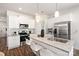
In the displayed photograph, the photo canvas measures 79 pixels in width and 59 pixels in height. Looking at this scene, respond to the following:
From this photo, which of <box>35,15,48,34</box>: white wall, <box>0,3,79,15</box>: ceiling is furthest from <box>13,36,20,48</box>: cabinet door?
<box>0,3,79,15</box>: ceiling

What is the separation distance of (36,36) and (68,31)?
1.83 ft

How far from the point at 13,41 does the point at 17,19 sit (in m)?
0.40

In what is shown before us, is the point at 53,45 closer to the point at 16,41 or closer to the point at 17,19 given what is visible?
the point at 16,41

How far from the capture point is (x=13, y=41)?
1.52 m

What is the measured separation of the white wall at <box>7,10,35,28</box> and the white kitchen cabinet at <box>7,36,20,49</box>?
22cm

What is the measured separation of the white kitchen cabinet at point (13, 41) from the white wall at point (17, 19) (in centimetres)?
22

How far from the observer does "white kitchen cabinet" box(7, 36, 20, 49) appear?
4.92 ft

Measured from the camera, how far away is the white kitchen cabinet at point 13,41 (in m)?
1.50

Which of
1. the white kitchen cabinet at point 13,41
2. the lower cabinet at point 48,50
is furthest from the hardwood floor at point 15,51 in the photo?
the lower cabinet at point 48,50

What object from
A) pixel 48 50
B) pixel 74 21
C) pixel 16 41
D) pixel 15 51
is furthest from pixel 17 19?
pixel 74 21

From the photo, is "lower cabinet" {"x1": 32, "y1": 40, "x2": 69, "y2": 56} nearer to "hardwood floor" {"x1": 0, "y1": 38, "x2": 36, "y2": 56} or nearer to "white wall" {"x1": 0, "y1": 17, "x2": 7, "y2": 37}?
"hardwood floor" {"x1": 0, "y1": 38, "x2": 36, "y2": 56}

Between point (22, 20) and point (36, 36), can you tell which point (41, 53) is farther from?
point (22, 20)

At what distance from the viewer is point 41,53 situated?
1519 mm

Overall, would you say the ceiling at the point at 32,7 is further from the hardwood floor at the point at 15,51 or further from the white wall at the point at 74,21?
the hardwood floor at the point at 15,51
